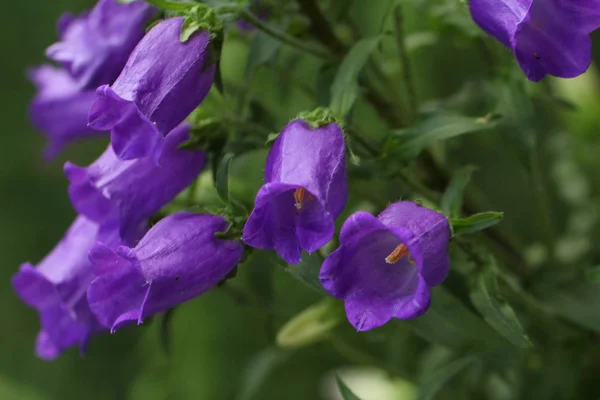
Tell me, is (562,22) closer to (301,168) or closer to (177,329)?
(301,168)

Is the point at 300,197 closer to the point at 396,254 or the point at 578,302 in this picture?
the point at 396,254

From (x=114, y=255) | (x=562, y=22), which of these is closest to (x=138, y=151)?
(x=114, y=255)

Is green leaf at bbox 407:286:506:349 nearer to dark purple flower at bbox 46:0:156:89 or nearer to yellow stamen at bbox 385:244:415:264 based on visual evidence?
yellow stamen at bbox 385:244:415:264

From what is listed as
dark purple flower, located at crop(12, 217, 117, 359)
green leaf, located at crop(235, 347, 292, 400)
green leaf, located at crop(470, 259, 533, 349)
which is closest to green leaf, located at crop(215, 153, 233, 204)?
dark purple flower, located at crop(12, 217, 117, 359)

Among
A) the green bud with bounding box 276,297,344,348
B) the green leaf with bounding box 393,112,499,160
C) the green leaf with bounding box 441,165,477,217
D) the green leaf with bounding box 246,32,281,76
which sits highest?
the green leaf with bounding box 246,32,281,76

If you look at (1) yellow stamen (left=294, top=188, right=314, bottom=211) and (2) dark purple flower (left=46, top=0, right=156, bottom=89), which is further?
(2) dark purple flower (left=46, top=0, right=156, bottom=89)

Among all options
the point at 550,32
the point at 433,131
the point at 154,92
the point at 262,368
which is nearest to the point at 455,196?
the point at 433,131
